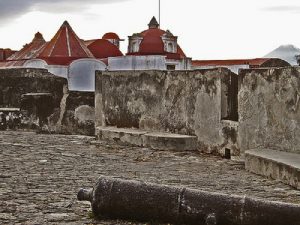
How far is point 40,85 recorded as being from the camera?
13367mm

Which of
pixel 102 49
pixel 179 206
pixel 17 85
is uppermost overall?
pixel 102 49

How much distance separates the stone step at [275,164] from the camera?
545cm

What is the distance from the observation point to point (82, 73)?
A: 31.0 m

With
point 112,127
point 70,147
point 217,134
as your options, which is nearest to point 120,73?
point 112,127

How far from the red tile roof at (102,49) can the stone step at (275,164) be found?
2989 cm

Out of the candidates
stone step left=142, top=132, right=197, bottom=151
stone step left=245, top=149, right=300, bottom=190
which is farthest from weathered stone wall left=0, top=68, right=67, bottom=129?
stone step left=245, top=149, right=300, bottom=190

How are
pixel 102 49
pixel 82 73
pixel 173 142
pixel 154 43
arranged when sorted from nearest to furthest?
pixel 173 142
pixel 82 73
pixel 102 49
pixel 154 43

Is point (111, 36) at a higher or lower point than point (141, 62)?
higher

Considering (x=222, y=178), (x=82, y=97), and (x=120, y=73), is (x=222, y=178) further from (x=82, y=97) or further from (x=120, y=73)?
(x=82, y=97)

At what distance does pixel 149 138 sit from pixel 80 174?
280 cm

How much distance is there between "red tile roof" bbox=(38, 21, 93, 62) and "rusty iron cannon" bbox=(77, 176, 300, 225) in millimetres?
27864

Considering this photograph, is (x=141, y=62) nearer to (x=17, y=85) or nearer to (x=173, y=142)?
(x=17, y=85)

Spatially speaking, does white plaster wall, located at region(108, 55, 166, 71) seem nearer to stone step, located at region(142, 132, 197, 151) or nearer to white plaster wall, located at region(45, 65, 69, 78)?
white plaster wall, located at region(45, 65, 69, 78)

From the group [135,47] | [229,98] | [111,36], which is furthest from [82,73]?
[229,98]
